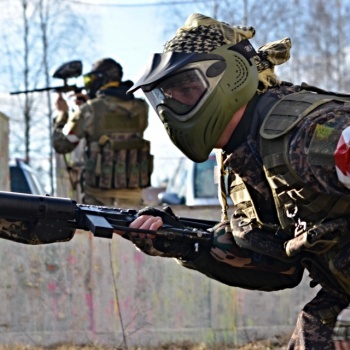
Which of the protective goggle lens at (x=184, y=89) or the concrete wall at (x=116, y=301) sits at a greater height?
the protective goggle lens at (x=184, y=89)

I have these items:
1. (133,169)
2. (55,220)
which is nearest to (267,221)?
(55,220)

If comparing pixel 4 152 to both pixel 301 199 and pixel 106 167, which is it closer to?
pixel 106 167

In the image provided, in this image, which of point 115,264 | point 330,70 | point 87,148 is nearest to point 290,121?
point 115,264

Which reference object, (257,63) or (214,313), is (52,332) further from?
(257,63)

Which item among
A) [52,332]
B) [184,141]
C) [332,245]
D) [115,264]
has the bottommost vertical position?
[52,332]

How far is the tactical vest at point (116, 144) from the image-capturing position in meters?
10.5

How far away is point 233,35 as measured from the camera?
15.9 feet

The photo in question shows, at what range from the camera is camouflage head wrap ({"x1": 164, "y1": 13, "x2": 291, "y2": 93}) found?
472cm

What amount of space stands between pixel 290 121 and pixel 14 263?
4000 millimetres

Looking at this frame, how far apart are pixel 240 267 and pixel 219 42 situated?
1.18m

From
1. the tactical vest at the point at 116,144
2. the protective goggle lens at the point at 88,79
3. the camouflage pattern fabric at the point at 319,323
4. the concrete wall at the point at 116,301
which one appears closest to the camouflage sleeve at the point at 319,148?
the camouflage pattern fabric at the point at 319,323

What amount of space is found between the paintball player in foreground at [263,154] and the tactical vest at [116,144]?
5.45 metres

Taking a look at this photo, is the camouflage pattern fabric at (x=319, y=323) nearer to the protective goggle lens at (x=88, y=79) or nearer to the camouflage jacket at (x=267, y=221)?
the camouflage jacket at (x=267, y=221)

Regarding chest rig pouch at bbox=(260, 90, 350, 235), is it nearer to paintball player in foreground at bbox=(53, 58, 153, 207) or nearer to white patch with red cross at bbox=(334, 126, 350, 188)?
white patch with red cross at bbox=(334, 126, 350, 188)
